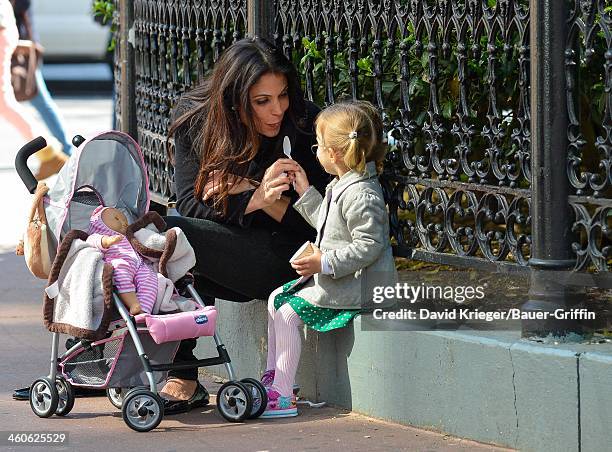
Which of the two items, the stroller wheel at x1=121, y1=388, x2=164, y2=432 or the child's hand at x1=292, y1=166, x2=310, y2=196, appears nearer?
the stroller wheel at x1=121, y1=388, x2=164, y2=432

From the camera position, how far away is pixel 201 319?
4.98 m

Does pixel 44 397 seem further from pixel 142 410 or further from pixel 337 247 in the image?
pixel 337 247

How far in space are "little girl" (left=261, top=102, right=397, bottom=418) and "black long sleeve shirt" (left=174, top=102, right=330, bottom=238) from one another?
0.21 meters

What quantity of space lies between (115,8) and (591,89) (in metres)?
3.87

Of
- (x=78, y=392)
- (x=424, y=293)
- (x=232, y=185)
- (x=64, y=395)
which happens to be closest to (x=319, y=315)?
(x=424, y=293)

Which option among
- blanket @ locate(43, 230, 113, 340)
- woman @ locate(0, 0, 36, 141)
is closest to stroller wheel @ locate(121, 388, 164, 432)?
blanket @ locate(43, 230, 113, 340)

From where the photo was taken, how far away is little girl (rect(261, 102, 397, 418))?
4.96m

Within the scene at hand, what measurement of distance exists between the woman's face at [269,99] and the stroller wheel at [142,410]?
1177 millimetres

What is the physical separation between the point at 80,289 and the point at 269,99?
1067mm

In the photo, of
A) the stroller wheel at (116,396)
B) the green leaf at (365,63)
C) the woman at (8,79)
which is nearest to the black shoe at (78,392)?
the stroller wheel at (116,396)

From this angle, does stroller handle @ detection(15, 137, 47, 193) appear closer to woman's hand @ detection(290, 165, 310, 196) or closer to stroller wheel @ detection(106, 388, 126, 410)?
stroller wheel @ detection(106, 388, 126, 410)

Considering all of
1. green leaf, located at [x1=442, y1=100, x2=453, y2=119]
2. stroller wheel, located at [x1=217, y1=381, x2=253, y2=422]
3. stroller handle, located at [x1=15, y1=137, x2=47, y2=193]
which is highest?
green leaf, located at [x1=442, y1=100, x2=453, y2=119]

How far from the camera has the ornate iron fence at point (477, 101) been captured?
14.7ft

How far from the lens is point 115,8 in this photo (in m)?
8.30
